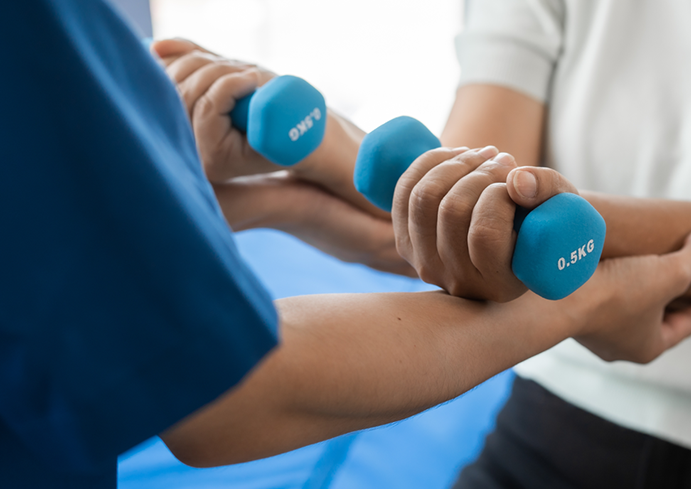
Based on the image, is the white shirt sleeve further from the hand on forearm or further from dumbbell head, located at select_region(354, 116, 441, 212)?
dumbbell head, located at select_region(354, 116, 441, 212)

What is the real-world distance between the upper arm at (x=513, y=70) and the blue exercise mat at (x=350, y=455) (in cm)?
33

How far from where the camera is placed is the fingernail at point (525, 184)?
33 centimetres

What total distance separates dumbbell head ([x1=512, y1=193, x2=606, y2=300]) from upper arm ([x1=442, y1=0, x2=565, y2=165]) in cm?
49

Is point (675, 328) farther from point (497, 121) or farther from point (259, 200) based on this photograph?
point (259, 200)

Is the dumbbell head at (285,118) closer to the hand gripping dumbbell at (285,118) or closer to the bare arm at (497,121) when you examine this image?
the hand gripping dumbbell at (285,118)

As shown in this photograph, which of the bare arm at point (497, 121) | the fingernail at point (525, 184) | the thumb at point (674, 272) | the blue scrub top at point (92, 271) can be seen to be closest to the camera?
the blue scrub top at point (92, 271)

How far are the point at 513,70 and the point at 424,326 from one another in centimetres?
61

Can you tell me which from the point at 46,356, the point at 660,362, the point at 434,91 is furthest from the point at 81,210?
the point at 434,91

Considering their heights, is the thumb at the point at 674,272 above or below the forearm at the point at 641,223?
below

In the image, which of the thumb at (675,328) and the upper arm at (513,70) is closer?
the thumb at (675,328)

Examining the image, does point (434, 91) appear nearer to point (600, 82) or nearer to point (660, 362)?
point (600, 82)

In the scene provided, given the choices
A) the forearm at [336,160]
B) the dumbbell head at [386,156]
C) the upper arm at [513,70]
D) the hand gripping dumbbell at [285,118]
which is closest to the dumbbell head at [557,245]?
the dumbbell head at [386,156]

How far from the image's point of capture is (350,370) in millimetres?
304

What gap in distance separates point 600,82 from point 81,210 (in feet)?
2.68
